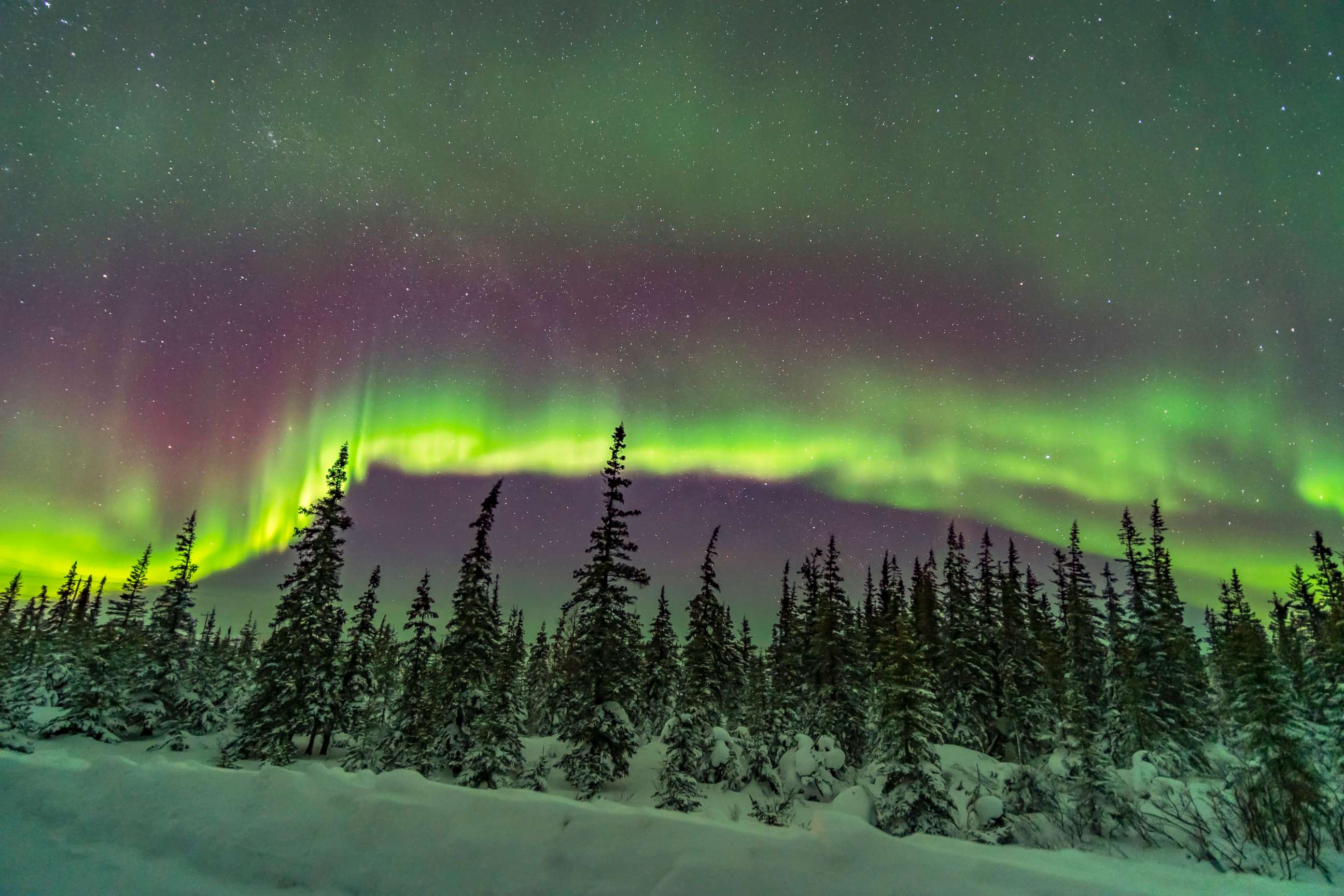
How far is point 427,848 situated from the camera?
5008mm

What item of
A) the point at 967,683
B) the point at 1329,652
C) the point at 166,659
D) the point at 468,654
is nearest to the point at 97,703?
the point at 166,659

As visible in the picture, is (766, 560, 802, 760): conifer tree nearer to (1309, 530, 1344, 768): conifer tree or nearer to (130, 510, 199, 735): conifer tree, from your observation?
(1309, 530, 1344, 768): conifer tree

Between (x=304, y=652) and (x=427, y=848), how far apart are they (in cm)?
3127

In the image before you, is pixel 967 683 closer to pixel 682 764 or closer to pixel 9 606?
pixel 682 764

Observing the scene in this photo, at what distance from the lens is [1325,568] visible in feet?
137

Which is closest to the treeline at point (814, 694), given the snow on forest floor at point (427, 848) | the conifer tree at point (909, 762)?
the conifer tree at point (909, 762)

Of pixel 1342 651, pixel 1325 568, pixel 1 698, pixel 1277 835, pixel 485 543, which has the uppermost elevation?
pixel 1325 568

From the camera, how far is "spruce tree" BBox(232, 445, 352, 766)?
1167 inches

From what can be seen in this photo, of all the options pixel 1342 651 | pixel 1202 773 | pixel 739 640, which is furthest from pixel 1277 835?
pixel 739 640

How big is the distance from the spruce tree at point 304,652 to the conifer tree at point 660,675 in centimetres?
1648

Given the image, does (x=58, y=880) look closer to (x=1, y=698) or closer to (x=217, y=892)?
(x=217, y=892)

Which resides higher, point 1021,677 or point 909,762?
point 1021,677

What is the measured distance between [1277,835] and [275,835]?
1391 cm

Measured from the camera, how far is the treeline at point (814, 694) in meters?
20.0
